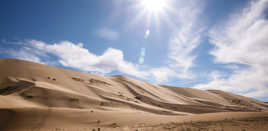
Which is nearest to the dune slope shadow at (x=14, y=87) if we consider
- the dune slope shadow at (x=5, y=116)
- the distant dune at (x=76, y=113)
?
the distant dune at (x=76, y=113)

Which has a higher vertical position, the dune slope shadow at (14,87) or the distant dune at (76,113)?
the dune slope shadow at (14,87)

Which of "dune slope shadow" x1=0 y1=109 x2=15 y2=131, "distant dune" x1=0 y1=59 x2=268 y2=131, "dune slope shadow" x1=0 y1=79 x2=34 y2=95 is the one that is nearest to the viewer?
"distant dune" x1=0 y1=59 x2=268 y2=131

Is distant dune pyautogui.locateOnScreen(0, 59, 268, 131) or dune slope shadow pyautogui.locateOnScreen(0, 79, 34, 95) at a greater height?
dune slope shadow pyautogui.locateOnScreen(0, 79, 34, 95)

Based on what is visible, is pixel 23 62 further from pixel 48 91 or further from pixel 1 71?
pixel 48 91

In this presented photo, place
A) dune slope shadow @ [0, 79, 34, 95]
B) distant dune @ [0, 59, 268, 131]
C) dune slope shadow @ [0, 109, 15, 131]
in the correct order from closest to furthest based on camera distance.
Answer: distant dune @ [0, 59, 268, 131], dune slope shadow @ [0, 109, 15, 131], dune slope shadow @ [0, 79, 34, 95]

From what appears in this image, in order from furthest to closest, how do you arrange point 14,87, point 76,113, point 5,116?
point 14,87 < point 76,113 < point 5,116

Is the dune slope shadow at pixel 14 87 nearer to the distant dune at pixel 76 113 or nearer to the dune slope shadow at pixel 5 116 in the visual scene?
the distant dune at pixel 76 113

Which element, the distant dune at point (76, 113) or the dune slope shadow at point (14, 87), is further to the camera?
the dune slope shadow at point (14, 87)

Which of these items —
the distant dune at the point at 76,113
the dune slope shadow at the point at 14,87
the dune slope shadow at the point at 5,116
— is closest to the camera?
the distant dune at the point at 76,113

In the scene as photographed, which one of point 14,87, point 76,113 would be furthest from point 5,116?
point 14,87

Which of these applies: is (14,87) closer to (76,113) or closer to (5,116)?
(5,116)

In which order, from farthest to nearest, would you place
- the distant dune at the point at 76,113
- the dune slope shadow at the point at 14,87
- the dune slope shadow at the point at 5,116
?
the dune slope shadow at the point at 14,87
the dune slope shadow at the point at 5,116
the distant dune at the point at 76,113

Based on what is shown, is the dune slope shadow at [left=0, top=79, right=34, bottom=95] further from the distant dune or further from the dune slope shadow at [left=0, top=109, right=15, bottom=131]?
the dune slope shadow at [left=0, top=109, right=15, bottom=131]

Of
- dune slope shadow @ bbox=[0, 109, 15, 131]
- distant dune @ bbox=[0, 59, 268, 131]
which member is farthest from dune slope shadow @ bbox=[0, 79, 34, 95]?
dune slope shadow @ bbox=[0, 109, 15, 131]
